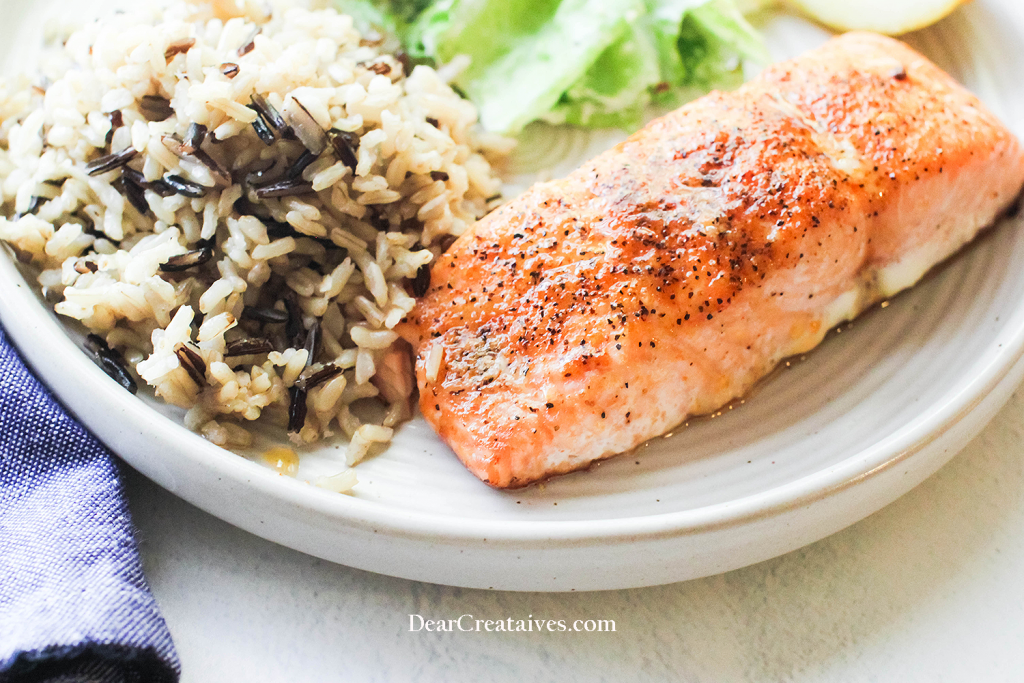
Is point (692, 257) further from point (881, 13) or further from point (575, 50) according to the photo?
point (881, 13)

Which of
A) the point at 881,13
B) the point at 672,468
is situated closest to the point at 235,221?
the point at 672,468

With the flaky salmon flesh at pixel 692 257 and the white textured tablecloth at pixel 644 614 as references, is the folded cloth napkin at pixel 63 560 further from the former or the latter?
the flaky salmon flesh at pixel 692 257

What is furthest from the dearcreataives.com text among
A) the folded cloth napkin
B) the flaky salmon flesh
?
the folded cloth napkin

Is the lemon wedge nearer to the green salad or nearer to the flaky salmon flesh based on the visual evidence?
the green salad

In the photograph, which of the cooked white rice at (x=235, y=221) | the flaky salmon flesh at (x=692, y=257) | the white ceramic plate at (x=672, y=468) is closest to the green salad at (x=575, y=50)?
the flaky salmon flesh at (x=692, y=257)

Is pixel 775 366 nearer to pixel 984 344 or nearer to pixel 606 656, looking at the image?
pixel 984 344

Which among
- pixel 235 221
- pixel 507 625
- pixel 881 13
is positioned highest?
pixel 881 13
